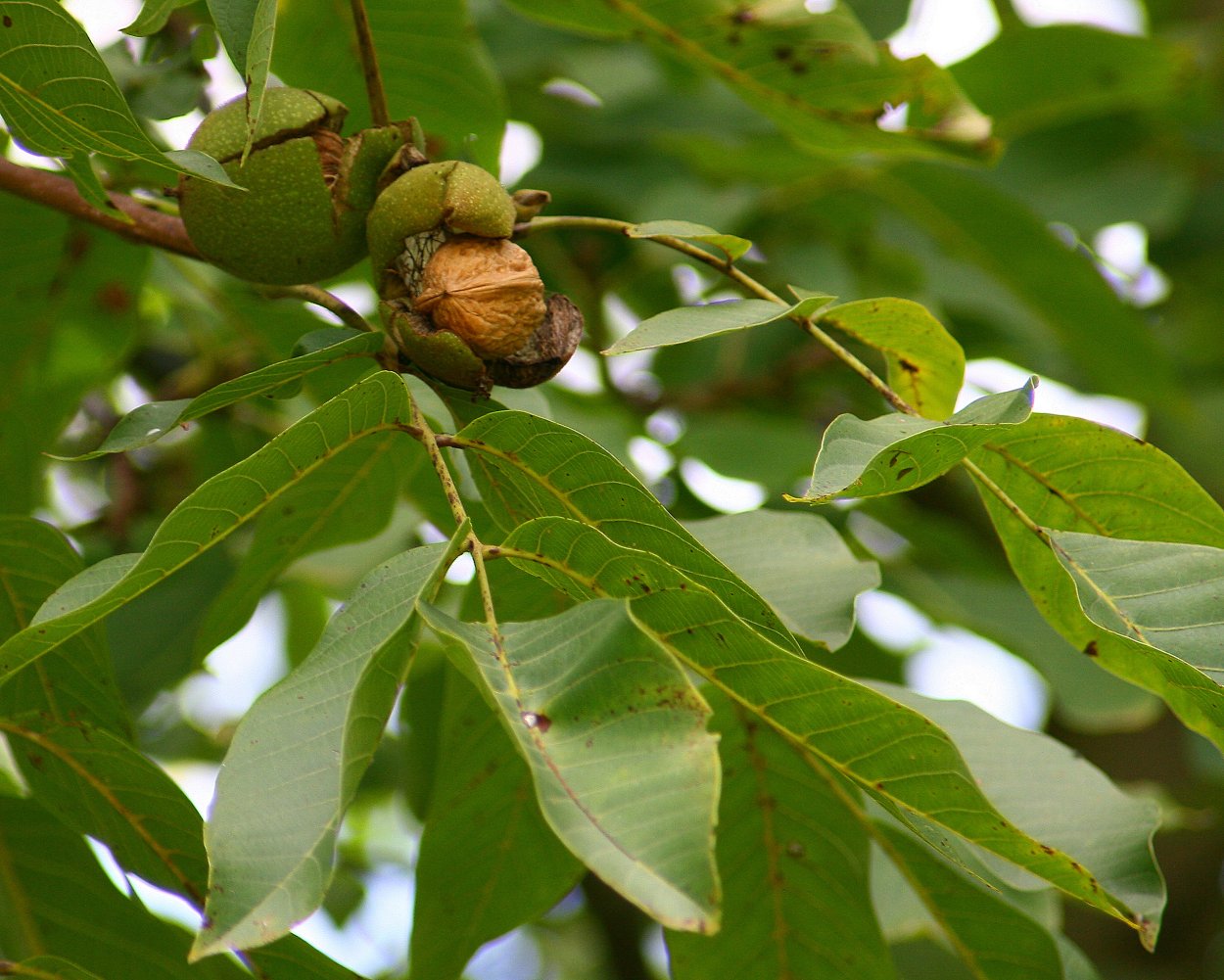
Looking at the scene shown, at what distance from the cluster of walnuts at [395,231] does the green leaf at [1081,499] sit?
1.05ft

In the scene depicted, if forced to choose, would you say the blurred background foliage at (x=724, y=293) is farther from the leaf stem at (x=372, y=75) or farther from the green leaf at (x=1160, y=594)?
the green leaf at (x=1160, y=594)

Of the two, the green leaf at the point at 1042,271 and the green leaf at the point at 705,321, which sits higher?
the green leaf at the point at 705,321

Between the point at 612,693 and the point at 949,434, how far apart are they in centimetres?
24

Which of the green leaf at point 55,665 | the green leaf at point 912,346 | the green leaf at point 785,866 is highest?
the green leaf at point 912,346

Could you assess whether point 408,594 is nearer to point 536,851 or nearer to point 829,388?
point 536,851

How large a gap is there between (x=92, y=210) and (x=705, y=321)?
497mm

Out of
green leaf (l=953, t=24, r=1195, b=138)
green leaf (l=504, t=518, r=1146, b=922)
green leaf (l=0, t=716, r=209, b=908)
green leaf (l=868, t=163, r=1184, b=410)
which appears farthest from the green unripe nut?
green leaf (l=953, t=24, r=1195, b=138)

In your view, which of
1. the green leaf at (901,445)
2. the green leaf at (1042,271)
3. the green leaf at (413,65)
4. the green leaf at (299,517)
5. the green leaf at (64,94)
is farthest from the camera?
the green leaf at (1042,271)

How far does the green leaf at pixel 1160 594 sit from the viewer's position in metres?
0.75

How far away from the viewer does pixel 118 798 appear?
0.88 m

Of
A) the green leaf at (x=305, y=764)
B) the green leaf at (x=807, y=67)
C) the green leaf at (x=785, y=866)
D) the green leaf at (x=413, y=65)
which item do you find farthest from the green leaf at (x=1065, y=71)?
the green leaf at (x=305, y=764)

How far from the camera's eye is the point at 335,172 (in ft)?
2.87

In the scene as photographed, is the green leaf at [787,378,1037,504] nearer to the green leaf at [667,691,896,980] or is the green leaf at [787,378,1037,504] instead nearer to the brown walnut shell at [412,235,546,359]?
the brown walnut shell at [412,235,546,359]

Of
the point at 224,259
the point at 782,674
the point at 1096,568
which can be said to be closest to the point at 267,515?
the point at 224,259
